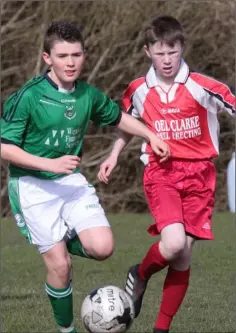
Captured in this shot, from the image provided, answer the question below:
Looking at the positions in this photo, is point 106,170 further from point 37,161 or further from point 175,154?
point 37,161

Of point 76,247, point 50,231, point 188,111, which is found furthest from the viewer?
point 188,111

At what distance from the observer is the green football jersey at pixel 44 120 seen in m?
5.81

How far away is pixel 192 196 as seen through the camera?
6.38 m

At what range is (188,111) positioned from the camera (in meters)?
6.39

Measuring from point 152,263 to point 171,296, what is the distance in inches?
9.4

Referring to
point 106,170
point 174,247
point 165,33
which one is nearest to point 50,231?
point 106,170

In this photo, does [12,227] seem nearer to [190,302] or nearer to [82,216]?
[190,302]

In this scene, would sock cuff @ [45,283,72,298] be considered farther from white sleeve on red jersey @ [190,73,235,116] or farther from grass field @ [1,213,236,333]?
white sleeve on red jersey @ [190,73,235,116]

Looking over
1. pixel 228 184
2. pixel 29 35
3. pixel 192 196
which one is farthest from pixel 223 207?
pixel 192 196

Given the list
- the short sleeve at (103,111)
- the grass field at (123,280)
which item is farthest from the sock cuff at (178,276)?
the short sleeve at (103,111)

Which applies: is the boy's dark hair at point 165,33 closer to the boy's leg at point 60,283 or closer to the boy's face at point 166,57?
the boy's face at point 166,57

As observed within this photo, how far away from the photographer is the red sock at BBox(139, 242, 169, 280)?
6.30 meters

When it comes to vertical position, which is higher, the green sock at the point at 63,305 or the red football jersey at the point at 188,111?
the red football jersey at the point at 188,111

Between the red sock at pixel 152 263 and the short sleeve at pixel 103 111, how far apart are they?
83 centimetres
